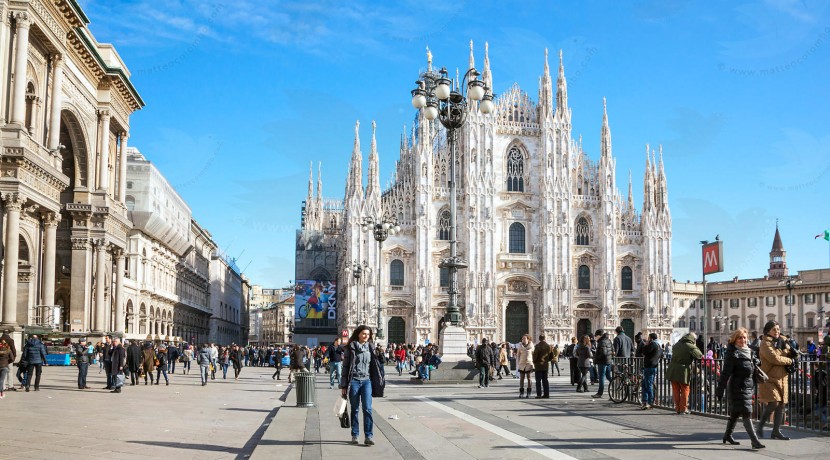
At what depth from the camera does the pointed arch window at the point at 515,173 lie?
65625mm

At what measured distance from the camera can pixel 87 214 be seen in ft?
125

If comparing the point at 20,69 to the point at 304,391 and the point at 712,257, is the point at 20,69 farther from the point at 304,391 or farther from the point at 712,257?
the point at 712,257

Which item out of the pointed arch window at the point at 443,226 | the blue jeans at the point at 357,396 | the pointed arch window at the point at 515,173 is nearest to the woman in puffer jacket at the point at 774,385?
the blue jeans at the point at 357,396

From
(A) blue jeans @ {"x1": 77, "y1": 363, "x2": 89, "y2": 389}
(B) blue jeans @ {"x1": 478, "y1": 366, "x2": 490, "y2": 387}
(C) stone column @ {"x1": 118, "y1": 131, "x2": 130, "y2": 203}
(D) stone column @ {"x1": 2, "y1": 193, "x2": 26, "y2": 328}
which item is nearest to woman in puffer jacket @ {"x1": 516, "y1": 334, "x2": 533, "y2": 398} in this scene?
(B) blue jeans @ {"x1": 478, "y1": 366, "x2": 490, "y2": 387}

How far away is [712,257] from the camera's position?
16.6 m

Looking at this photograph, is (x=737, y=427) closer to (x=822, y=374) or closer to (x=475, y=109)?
(x=822, y=374)

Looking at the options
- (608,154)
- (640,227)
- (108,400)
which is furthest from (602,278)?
(108,400)

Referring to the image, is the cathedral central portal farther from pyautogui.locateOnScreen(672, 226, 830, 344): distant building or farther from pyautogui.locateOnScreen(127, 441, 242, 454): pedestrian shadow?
pyautogui.locateOnScreen(127, 441, 242, 454): pedestrian shadow

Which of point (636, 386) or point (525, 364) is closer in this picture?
point (636, 386)

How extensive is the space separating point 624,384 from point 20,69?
69.7ft

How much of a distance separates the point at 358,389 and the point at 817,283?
254 feet

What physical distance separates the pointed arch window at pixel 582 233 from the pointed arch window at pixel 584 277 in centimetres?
195

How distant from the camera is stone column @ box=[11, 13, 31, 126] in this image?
26.7 meters

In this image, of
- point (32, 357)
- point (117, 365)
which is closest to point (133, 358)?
point (117, 365)
